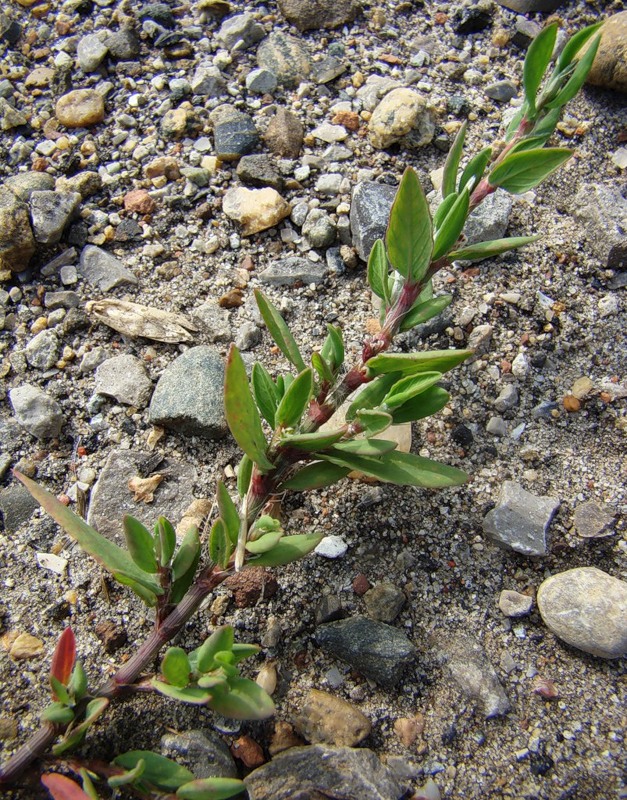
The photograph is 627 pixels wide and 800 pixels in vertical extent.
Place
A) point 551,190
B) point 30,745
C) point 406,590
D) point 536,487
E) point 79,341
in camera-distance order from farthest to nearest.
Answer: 1. point 551,190
2. point 79,341
3. point 536,487
4. point 406,590
5. point 30,745

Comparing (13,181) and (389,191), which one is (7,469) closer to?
(13,181)

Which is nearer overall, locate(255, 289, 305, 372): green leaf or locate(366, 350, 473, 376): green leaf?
locate(366, 350, 473, 376): green leaf

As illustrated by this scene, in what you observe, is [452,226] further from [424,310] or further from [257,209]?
[257,209]

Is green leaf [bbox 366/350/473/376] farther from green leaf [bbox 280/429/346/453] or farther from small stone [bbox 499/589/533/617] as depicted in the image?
small stone [bbox 499/589/533/617]

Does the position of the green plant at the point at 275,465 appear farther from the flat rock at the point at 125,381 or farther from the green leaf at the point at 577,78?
the flat rock at the point at 125,381

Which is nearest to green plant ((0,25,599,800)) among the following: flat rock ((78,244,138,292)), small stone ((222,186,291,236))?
small stone ((222,186,291,236))

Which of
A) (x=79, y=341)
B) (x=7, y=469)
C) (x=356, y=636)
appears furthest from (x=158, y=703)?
(x=79, y=341)

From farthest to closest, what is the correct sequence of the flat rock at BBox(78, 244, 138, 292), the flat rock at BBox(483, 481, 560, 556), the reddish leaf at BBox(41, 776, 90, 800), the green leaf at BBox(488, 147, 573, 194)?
the flat rock at BBox(78, 244, 138, 292) < the flat rock at BBox(483, 481, 560, 556) < the green leaf at BBox(488, 147, 573, 194) < the reddish leaf at BBox(41, 776, 90, 800)
